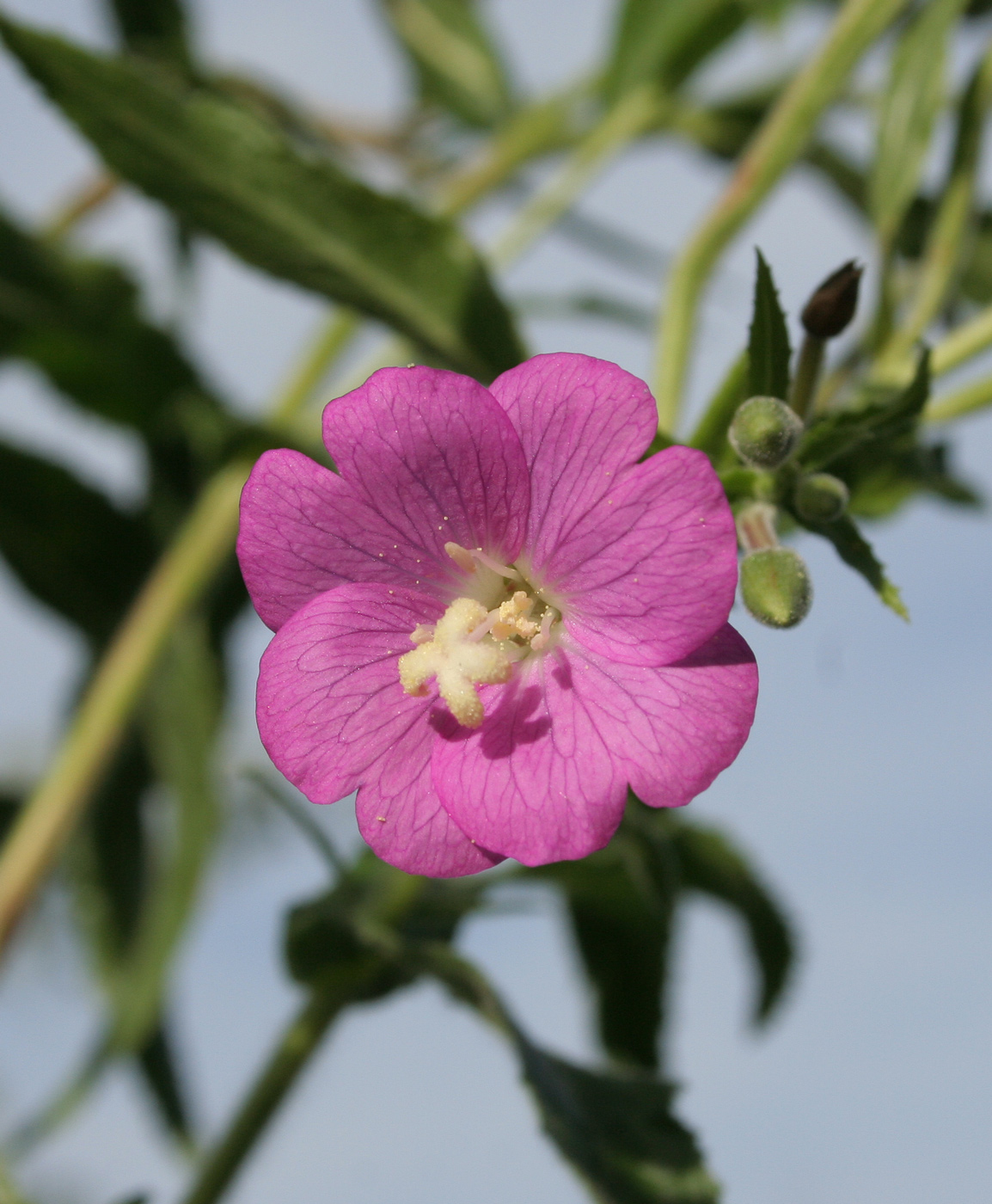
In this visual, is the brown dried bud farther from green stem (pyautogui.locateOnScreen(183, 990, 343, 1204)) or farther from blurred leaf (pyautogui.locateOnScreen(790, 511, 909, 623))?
green stem (pyautogui.locateOnScreen(183, 990, 343, 1204))

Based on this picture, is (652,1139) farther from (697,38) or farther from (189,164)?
(697,38)

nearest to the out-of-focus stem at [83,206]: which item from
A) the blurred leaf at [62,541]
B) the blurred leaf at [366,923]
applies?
the blurred leaf at [62,541]

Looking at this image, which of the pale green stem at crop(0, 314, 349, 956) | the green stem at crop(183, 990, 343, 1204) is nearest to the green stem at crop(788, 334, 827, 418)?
the green stem at crop(183, 990, 343, 1204)

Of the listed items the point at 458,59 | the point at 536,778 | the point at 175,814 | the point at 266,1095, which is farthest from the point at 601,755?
the point at 458,59

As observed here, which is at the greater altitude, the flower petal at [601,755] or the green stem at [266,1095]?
the flower petal at [601,755]

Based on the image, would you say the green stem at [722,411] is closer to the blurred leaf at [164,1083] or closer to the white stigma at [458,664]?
the white stigma at [458,664]

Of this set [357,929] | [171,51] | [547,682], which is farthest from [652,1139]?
[171,51]
